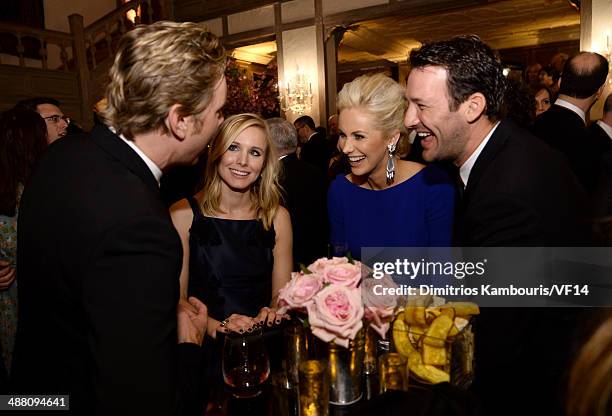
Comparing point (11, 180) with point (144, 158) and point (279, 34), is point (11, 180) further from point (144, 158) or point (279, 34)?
point (279, 34)

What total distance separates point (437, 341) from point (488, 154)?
76 centimetres

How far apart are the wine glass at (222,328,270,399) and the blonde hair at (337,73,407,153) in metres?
1.47

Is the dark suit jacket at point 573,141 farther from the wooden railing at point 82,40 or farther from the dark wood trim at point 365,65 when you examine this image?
the dark wood trim at point 365,65

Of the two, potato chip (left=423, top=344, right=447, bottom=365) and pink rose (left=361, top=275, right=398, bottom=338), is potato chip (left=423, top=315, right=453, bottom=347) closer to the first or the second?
potato chip (left=423, top=344, right=447, bottom=365)

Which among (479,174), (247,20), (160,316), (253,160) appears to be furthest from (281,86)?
(160,316)

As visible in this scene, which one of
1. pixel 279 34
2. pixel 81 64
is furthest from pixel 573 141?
pixel 81 64

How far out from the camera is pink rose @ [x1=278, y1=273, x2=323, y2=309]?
46.6 inches

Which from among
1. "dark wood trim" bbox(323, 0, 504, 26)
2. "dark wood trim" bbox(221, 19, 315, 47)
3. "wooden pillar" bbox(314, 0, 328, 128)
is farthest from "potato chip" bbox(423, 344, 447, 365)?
"dark wood trim" bbox(221, 19, 315, 47)

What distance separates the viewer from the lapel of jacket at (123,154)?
115 cm

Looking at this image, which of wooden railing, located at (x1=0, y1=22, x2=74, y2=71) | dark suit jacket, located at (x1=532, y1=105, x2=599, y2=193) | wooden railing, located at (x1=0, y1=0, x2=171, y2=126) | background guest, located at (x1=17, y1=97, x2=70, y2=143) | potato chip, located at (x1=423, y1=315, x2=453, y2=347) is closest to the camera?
potato chip, located at (x1=423, y1=315, x2=453, y2=347)

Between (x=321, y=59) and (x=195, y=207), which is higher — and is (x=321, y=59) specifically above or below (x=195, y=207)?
above

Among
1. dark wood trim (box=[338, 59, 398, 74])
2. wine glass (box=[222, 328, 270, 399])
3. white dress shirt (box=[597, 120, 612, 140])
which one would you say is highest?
dark wood trim (box=[338, 59, 398, 74])

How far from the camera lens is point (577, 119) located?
298 cm

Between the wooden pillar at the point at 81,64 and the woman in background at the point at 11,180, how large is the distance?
709 centimetres
